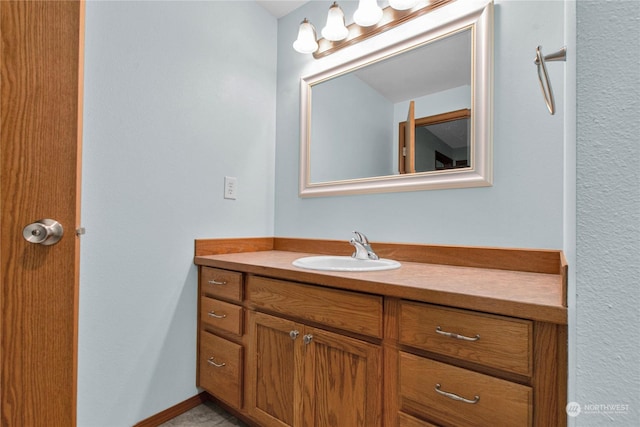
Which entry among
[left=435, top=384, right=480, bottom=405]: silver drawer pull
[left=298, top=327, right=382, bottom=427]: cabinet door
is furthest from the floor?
[left=435, top=384, right=480, bottom=405]: silver drawer pull

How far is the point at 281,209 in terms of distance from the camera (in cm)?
196

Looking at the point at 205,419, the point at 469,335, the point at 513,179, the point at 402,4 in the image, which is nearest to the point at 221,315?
the point at 205,419

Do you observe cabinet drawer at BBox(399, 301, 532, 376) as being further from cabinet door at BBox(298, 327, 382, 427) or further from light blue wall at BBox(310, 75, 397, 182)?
light blue wall at BBox(310, 75, 397, 182)

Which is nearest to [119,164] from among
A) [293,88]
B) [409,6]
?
[293,88]

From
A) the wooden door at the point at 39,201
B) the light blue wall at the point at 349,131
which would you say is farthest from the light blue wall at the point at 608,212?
the light blue wall at the point at 349,131

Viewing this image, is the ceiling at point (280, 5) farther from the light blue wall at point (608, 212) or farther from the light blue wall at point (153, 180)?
the light blue wall at point (608, 212)

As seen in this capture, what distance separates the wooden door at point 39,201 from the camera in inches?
23.0

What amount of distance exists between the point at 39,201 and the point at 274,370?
95 cm

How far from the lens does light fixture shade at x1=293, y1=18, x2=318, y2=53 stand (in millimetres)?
1727

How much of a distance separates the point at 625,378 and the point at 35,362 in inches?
37.3

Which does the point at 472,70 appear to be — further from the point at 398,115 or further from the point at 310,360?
the point at 310,360

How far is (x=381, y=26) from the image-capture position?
1.52 metres

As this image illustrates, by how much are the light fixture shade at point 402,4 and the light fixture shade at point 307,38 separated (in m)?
0.47

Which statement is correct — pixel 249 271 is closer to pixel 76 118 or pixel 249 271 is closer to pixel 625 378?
pixel 76 118
